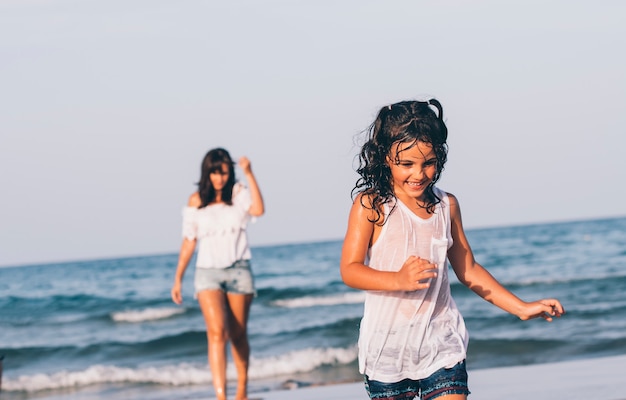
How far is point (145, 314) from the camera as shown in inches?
879

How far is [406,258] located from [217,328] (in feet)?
13.7

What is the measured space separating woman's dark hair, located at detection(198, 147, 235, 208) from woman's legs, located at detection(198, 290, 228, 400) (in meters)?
0.75

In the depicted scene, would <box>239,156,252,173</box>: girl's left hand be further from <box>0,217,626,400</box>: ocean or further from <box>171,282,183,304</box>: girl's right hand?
<box>0,217,626,400</box>: ocean

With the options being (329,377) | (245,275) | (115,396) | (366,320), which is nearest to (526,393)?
(245,275)

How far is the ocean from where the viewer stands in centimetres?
1281

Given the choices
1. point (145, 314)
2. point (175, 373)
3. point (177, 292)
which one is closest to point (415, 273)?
point (177, 292)

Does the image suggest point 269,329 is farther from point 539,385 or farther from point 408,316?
point 408,316

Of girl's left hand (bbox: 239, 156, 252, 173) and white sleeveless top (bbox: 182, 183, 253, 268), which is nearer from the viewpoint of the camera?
white sleeveless top (bbox: 182, 183, 253, 268)

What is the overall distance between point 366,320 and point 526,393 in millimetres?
4023

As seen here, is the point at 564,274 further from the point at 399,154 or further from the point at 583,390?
the point at 399,154

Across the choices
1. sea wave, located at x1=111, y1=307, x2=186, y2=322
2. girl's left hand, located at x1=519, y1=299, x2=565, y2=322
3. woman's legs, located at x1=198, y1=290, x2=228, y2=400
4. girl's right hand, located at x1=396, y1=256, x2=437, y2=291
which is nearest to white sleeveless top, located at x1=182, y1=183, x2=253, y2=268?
woman's legs, located at x1=198, y1=290, x2=228, y2=400

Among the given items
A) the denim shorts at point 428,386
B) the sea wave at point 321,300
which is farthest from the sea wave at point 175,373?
the denim shorts at point 428,386

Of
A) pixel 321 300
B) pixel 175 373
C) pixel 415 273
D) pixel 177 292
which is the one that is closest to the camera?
pixel 415 273

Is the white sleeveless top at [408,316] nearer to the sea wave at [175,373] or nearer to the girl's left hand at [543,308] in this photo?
the girl's left hand at [543,308]
